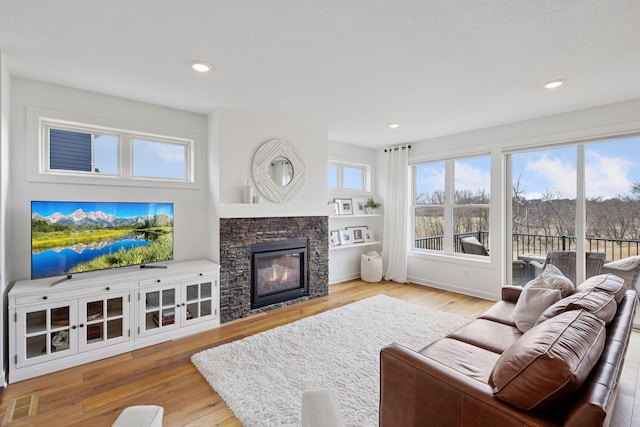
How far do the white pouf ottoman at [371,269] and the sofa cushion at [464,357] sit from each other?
324 centimetres

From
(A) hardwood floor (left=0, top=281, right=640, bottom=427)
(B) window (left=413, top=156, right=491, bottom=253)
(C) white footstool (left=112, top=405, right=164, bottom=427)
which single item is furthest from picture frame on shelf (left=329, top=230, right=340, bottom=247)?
(C) white footstool (left=112, top=405, right=164, bottom=427)

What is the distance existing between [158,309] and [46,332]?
846mm

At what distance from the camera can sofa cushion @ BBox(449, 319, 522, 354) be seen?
202 centimetres

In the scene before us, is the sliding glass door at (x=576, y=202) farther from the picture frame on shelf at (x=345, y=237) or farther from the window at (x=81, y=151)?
the window at (x=81, y=151)

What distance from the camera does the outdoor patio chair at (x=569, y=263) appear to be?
3607 mm

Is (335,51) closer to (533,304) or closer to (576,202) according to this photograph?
(533,304)

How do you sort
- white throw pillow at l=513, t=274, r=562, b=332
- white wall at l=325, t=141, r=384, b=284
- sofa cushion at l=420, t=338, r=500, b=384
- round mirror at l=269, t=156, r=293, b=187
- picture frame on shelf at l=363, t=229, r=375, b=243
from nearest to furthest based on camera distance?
sofa cushion at l=420, t=338, r=500, b=384, white throw pillow at l=513, t=274, r=562, b=332, round mirror at l=269, t=156, r=293, b=187, white wall at l=325, t=141, r=384, b=284, picture frame on shelf at l=363, t=229, r=375, b=243

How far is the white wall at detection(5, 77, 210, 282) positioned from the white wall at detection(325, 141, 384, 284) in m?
2.30

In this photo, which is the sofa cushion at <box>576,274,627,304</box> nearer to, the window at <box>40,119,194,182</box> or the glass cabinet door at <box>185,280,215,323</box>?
the glass cabinet door at <box>185,280,215,323</box>

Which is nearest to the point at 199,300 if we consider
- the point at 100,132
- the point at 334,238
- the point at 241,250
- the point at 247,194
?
the point at 241,250

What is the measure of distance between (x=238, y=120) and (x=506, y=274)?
4370 millimetres

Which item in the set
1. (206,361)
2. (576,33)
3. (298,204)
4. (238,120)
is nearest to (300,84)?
(238,120)

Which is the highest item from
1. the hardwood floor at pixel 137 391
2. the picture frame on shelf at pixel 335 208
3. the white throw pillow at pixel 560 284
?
the picture frame on shelf at pixel 335 208

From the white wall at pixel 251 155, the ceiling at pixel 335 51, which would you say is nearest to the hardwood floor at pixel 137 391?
the white wall at pixel 251 155
